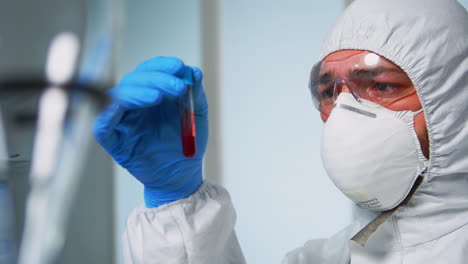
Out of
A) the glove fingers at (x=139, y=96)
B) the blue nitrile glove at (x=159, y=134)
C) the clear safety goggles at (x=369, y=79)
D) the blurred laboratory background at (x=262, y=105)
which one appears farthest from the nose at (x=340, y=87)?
the blurred laboratory background at (x=262, y=105)

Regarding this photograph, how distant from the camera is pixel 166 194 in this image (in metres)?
0.84

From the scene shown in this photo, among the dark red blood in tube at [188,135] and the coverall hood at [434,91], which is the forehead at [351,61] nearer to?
the coverall hood at [434,91]

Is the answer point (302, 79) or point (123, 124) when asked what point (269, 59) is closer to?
point (302, 79)

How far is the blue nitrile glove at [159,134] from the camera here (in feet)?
2.22

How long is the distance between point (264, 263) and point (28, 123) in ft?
4.41

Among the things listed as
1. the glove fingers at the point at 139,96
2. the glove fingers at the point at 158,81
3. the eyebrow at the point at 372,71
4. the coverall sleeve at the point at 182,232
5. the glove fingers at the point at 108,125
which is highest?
the eyebrow at the point at 372,71

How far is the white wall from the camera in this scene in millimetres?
1384

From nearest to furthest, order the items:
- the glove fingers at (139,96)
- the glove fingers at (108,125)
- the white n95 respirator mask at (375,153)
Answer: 1. the glove fingers at (108,125)
2. the glove fingers at (139,96)
3. the white n95 respirator mask at (375,153)

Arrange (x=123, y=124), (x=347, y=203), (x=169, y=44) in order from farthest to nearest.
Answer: (x=169, y=44), (x=347, y=203), (x=123, y=124)

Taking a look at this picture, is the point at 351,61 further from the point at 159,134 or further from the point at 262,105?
the point at 262,105

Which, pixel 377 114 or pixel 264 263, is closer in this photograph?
pixel 377 114

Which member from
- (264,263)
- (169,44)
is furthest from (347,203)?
(169,44)

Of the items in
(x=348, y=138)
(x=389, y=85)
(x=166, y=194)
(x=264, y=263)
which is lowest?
(x=264, y=263)

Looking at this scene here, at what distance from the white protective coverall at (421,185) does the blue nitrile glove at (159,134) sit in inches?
1.8
